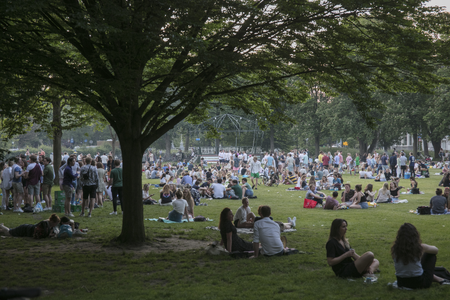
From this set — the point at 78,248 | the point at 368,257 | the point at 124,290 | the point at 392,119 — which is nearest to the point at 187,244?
the point at 78,248

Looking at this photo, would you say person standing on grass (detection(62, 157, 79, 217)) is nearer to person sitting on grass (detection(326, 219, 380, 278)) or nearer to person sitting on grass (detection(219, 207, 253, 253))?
person sitting on grass (detection(219, 207, 253, 253))

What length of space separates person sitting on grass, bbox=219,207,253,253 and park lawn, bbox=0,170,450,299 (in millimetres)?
367

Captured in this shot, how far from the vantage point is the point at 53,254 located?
8.95 meters

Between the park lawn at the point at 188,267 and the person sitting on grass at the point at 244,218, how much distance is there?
2.89ft

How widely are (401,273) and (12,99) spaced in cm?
748

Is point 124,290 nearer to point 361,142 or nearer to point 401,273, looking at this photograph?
point 401,273

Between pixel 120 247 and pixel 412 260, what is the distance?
20.5 ft

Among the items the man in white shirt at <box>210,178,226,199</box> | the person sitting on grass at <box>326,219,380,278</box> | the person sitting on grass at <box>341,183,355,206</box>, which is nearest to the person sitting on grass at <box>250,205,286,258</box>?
the person sitting on grass at <box>326,219,380,278</box>

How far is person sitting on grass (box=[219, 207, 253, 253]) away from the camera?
28.6 ft

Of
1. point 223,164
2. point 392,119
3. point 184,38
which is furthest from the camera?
point 392,119

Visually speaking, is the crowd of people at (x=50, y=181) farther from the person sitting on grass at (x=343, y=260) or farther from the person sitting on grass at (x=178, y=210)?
the person sitting on grass at (x=343, y=260)

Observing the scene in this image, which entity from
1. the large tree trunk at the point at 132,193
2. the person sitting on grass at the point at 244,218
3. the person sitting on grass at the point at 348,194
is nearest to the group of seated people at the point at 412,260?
the person sitting on grass at the point at 244,218

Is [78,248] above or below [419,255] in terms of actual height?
below

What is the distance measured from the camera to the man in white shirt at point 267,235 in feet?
27.3
